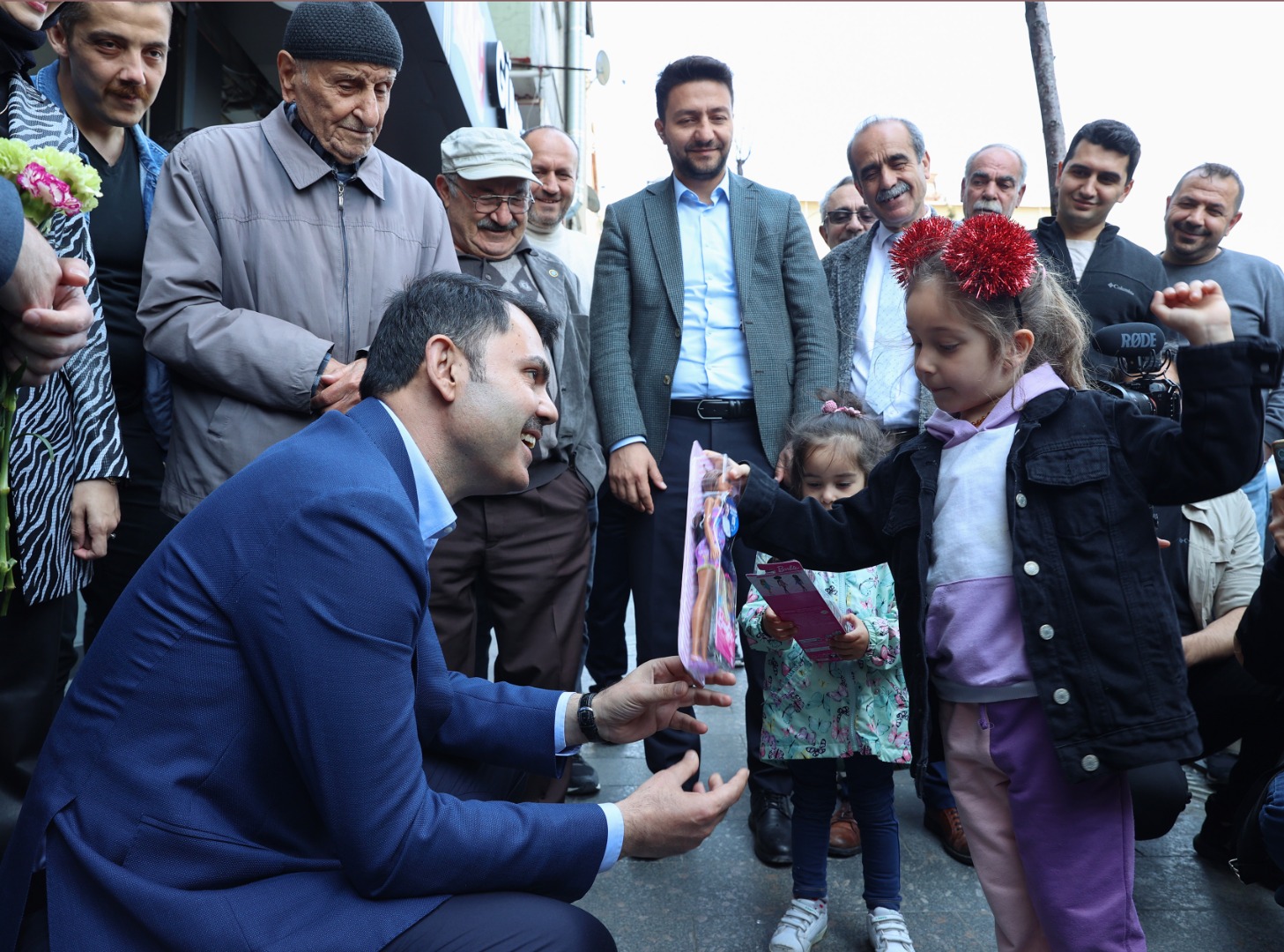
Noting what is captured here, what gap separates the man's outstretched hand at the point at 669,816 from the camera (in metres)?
1.75

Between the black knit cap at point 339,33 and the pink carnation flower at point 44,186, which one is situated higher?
the black knit cap at point 339,33

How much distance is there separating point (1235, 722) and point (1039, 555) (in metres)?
1.48

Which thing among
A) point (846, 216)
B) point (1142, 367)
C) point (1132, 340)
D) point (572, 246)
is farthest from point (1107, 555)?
point (846, 216)

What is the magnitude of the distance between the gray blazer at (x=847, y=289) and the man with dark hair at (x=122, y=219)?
85.6 inches

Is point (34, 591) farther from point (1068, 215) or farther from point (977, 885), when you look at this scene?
point (1068, 215)

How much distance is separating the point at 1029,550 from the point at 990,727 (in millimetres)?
387

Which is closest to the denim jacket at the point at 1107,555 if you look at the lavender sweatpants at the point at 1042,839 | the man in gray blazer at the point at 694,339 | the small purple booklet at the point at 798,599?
the lavender sweatpants at the point at 1042,839

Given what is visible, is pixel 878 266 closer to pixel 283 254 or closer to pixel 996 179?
pixel 996 179

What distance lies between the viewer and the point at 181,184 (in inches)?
109

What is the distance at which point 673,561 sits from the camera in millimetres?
3441

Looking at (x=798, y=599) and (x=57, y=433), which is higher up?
(x=57, y=433)

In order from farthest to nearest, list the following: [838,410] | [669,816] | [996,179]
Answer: [996,179]
[838,410]
[669,816]

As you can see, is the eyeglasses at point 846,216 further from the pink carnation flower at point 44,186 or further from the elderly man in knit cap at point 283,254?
the pink carnation flower at point 44,186

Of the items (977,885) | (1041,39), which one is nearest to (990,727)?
(977,885)
